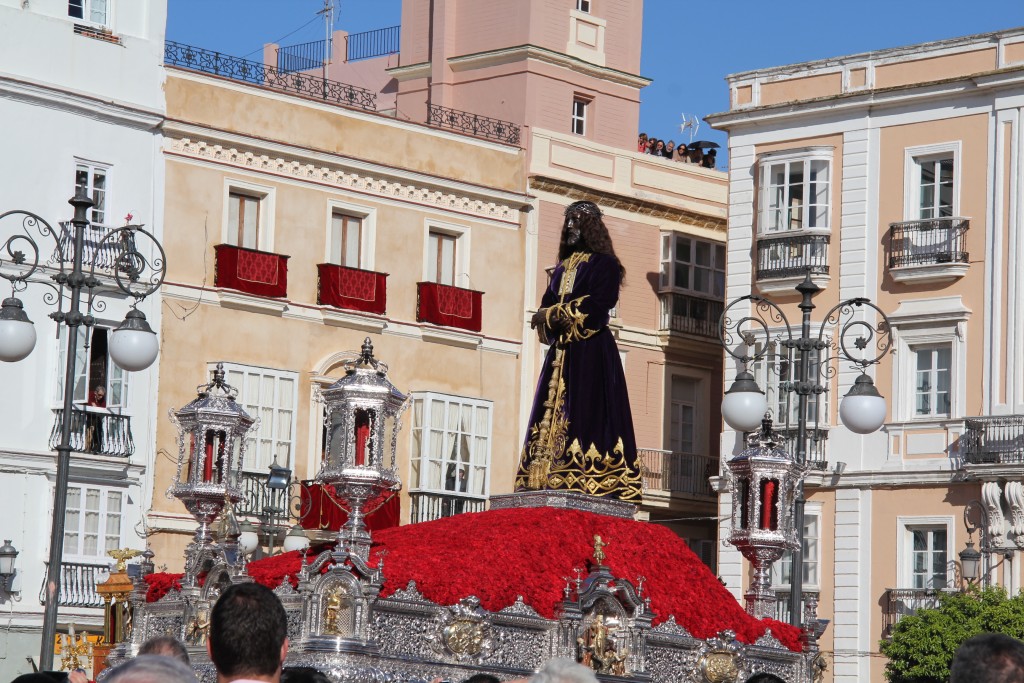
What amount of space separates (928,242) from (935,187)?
105 cm

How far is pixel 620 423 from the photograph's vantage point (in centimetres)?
1725

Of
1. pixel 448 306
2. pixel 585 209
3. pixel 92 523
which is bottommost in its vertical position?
pixel 92 523

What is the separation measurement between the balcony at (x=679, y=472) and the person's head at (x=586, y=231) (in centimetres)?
2023

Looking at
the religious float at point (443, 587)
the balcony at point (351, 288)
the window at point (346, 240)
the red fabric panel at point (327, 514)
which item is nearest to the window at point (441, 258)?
the balcony at point (351, 288)

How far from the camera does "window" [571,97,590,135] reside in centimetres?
3891

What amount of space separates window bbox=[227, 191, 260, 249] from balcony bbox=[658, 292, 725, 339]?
849 centimetres

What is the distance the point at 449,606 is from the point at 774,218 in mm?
22487

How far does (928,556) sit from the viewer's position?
34.1 metres

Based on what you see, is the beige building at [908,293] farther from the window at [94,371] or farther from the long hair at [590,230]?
the long hair at [590,230]

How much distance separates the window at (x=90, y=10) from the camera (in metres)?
33.3

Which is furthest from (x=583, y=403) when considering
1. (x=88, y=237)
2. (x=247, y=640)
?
(x=88, y=237)

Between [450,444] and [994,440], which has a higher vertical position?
[994,440]

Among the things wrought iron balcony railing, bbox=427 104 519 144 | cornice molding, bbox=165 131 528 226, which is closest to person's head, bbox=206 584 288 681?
cornice molding, bbox=165 131 528 226

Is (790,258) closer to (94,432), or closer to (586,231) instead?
(94,432)
